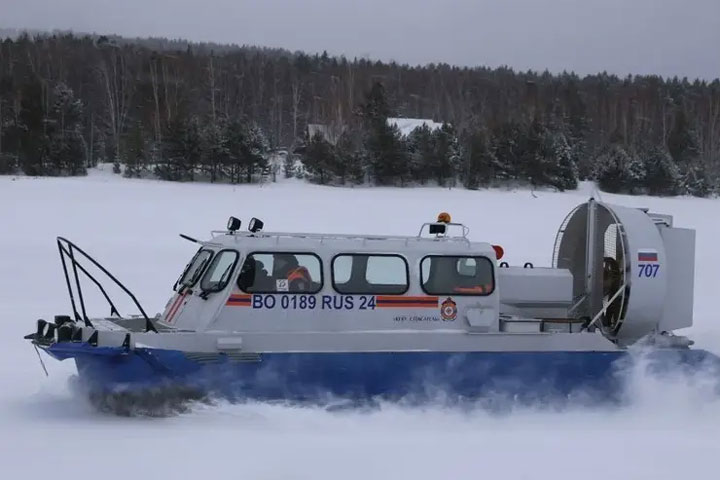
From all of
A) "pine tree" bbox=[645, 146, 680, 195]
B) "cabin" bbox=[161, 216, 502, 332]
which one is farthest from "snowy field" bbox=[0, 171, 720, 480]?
"pine tree" bbox=[645, 146, 680, 195]

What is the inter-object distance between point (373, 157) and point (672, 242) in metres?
30.3

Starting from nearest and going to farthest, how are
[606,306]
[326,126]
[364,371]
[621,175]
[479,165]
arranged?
1. [364,371]
2. [606,306]
3. [479,165]
4. [621,175]
5. [326,126]

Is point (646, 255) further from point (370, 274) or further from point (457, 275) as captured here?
point (370, 274)

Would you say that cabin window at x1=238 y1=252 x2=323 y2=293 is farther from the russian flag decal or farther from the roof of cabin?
the russian flag decal

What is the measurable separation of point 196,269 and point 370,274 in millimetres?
1937

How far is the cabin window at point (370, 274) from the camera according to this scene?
876cm

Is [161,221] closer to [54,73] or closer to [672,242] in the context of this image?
[672,242]

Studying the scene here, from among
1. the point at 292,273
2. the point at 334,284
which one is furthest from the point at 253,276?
the point at 334,284

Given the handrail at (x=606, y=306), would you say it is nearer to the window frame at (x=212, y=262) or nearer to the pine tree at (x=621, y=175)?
the window frame at (x=212, y=262)

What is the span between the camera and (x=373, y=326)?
8.72 metres

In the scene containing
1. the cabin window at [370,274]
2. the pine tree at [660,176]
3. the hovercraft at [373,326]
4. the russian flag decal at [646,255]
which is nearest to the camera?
the hovercraft at [373,326]

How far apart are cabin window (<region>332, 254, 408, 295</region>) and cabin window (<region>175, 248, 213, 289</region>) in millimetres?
1416

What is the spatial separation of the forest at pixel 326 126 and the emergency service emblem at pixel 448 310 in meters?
28.9

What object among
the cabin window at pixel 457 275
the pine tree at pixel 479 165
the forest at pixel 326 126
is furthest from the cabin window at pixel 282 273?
the pine tree at pixel 479 165
